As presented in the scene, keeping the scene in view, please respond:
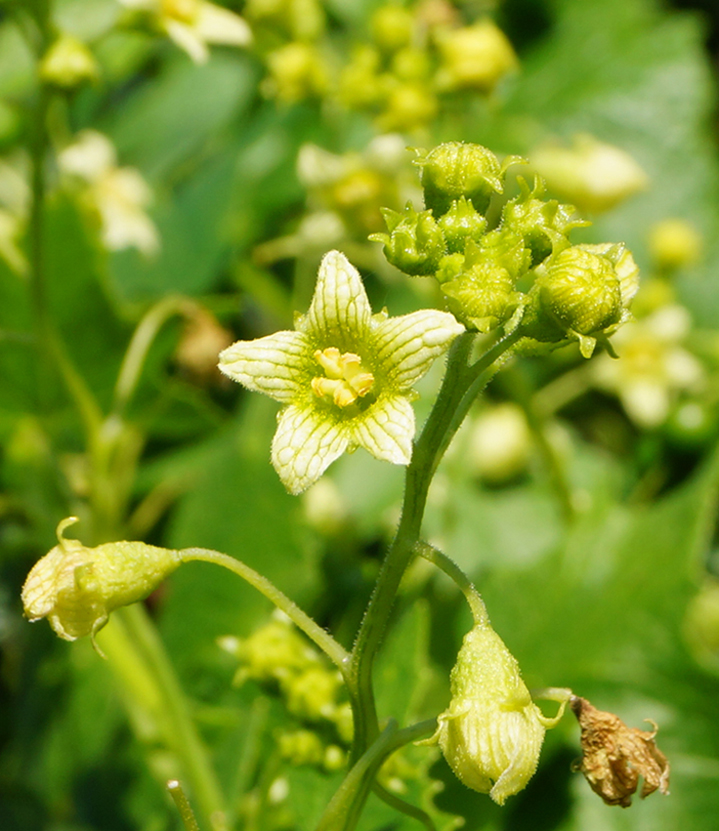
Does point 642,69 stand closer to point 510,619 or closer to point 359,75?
point 359,75

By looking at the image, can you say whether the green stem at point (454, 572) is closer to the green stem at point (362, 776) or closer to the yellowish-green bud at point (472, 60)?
the green stem at point (362, 776)

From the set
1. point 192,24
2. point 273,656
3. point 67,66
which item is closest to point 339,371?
point 273,656

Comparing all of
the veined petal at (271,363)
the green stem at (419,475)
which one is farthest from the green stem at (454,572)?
the veined petal at (271,363)

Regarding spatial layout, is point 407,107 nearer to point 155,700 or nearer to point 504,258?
point 504,258

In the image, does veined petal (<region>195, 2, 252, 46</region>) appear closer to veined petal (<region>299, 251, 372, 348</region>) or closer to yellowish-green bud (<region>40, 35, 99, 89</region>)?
yellowish-green bud (<region>40, 35, 99, 89</region>)

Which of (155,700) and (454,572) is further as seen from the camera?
(155,700)
